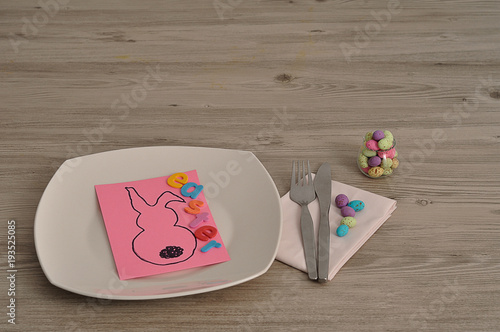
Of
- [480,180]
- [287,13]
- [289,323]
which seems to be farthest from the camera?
[287,13]

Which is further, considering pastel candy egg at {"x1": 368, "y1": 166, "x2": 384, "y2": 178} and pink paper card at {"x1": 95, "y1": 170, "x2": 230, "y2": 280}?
pastel candy egg at {"x1": 368, "y1": 166, "x2": 384, "y2": 178}

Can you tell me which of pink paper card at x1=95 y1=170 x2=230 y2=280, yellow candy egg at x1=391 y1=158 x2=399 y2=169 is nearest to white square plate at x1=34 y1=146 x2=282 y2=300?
pink paper card at x1=95 y1=170 x2=230 y2=280

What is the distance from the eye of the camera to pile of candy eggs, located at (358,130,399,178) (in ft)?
3.10

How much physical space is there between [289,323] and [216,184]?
11.0 inches

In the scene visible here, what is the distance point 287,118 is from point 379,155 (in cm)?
25

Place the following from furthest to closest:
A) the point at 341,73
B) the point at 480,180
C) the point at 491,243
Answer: the point at 341,73 → the point at 480,180 → the point at 491,243

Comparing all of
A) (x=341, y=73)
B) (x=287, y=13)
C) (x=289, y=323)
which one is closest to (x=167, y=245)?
(x=289, y=323)

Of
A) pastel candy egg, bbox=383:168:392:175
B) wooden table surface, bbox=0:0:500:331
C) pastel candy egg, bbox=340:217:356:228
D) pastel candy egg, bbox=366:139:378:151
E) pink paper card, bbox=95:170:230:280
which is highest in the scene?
pastel candy egg, bbox=366:139:378:151

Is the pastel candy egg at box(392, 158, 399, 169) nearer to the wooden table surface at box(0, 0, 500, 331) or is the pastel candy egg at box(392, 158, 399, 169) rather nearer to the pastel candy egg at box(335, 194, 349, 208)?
the wooden table surface at box(0, 0, 500, 331)

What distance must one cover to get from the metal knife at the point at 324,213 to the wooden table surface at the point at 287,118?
0.03 meters

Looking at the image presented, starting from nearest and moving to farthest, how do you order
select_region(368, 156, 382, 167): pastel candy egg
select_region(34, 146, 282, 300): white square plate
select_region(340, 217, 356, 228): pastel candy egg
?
select_region(34, 146, 282, 300): white square plate < select_region(340, 217, 356, 228): pastel candy egg < select_region(368, 156, 382, 167): pastel candy egg

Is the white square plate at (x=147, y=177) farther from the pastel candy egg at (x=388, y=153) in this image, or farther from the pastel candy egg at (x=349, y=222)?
the pastel candy egg at (x=388, y=153)

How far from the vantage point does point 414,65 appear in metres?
1.32

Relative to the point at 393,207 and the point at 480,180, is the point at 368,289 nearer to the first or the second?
the point at 393,207
